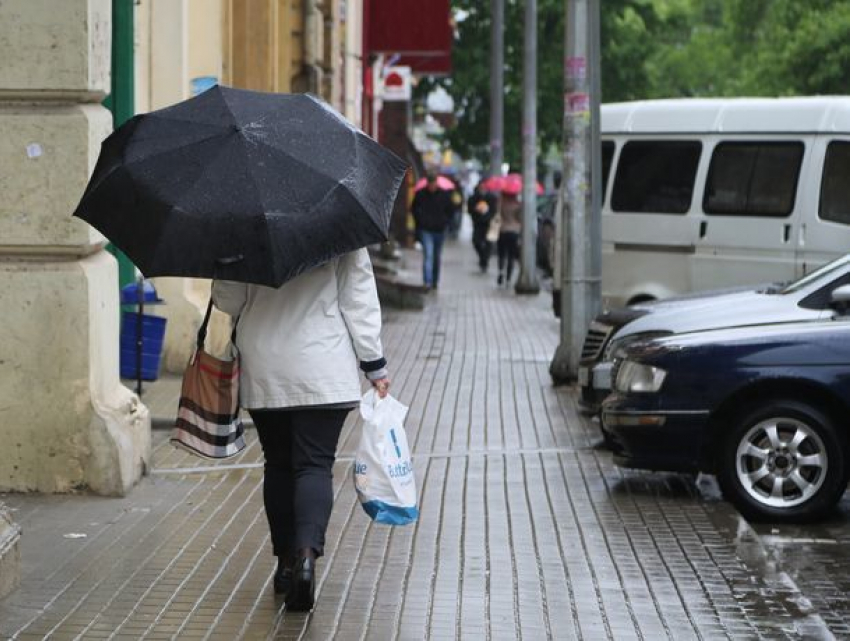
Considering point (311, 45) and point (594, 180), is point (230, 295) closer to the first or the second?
point (594, 180)

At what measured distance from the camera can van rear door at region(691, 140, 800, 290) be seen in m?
15.8

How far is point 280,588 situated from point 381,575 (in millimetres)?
573

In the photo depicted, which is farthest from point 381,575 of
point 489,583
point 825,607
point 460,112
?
point 460,112

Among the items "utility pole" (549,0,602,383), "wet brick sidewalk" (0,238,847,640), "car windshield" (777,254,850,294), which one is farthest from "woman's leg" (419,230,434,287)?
"car windshield" (777,254,850,294)

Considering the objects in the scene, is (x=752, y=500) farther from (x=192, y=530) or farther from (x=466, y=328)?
(x=466, y=328)

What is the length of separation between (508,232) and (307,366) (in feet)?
78.2

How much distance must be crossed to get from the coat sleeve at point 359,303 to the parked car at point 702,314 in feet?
11.4

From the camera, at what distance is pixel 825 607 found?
285 inches

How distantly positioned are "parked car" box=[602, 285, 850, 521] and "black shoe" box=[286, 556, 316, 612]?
126 inches

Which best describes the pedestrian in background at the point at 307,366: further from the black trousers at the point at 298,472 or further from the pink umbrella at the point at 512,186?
the pink umbrella at the point at 512,186

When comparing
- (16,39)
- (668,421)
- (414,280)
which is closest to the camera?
(16,39)

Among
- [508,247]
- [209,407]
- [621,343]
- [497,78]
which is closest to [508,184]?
[508,247]

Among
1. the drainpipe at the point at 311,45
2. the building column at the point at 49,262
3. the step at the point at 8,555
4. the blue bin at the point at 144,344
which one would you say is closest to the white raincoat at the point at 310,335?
the step at the point at 8,555

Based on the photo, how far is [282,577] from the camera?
7047 millimetres
